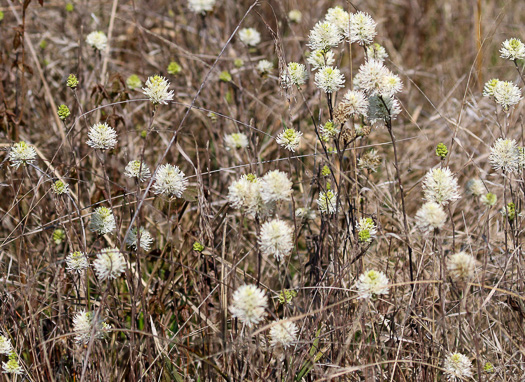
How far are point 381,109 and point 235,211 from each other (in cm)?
134

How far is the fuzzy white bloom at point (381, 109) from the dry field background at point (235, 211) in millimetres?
202

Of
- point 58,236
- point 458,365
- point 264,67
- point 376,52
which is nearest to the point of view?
point 458,365

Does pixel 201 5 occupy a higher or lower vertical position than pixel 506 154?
higher

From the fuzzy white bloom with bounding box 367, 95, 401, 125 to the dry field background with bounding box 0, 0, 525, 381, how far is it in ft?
0.66

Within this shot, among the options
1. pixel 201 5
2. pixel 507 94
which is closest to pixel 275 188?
pixel 507 94

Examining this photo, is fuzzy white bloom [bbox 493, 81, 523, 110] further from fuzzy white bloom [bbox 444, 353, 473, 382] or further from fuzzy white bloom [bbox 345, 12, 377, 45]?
fuzzy white bloom [bbox 444, 353, 473, 382]

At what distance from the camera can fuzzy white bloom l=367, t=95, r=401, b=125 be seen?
169 centimetres

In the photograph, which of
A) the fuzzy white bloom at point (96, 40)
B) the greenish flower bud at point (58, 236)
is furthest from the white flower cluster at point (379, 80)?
the fuzzy white bloom at point (96, 40)

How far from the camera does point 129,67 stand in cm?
383

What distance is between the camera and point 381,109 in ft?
5.64

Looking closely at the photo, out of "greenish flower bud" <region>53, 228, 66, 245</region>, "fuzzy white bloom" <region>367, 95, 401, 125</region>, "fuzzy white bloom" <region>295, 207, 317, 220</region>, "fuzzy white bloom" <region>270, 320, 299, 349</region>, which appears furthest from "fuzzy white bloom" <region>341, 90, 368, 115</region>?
"greenish flower bud" <region>53, 228, 66, 245</region>

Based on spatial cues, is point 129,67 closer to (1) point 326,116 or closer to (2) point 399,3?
(1) point 326,116

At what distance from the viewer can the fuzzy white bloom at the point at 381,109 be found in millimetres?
1694

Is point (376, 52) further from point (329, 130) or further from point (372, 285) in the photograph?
point (372, 285)
